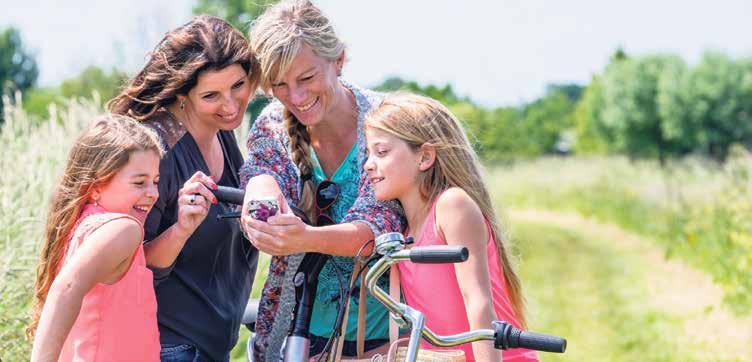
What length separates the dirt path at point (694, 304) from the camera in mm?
7801

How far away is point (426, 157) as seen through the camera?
348 cm

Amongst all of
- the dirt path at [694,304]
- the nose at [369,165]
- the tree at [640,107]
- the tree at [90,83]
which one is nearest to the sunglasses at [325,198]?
the nose at [369,165]

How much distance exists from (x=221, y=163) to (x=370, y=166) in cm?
63

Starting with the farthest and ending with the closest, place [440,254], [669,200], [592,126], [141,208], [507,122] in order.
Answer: [592,126], [507,122], [669,200], [141,208], [440,254]

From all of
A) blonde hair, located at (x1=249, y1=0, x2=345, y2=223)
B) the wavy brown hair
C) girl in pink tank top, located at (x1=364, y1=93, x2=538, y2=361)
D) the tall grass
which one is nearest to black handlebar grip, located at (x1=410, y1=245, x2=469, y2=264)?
girl in pink tank top, located at (x1=364, y1=93, x2=538, y2=361)

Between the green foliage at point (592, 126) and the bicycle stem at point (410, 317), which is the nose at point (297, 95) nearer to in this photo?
the bicycle stem at point (410, 317)

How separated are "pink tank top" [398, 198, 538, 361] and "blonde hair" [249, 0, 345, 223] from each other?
Result: 462 mm

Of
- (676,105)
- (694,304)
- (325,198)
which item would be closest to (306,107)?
(325,198)

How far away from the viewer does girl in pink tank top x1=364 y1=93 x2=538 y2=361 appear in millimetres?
3217

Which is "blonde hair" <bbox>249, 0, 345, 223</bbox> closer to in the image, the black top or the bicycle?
the black top

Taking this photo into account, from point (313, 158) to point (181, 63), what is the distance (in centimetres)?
56

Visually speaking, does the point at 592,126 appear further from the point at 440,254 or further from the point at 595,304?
the point at 440,254

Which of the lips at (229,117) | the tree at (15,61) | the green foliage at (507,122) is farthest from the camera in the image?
the tree at (15,61)

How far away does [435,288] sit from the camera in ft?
10.9
